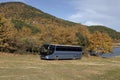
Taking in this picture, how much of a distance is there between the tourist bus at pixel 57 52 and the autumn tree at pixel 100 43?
3002cm

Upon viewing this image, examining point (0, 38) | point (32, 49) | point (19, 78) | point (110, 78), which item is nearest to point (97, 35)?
point (32, 49)

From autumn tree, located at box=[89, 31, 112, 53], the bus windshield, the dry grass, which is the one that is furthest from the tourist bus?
autumn tree, located at box=[89, 31, 112, 53]

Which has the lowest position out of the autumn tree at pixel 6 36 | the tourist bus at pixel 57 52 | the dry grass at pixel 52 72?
the dry grass at pixel 52 72

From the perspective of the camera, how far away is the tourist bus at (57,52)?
49906mm

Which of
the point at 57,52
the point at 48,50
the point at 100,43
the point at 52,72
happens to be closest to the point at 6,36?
the point at 48,50

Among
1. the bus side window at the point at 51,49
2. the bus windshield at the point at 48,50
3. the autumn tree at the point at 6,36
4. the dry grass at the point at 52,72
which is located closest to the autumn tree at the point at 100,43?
the autumn tree at the point at 6,36

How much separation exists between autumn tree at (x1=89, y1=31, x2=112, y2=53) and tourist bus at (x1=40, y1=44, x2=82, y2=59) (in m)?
30.0

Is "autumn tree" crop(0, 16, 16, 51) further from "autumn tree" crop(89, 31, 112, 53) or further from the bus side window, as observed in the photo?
"autumn tree" crop(89, 31, 112, 53)

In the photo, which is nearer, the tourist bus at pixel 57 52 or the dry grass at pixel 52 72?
the dry grass at pixel 52 72

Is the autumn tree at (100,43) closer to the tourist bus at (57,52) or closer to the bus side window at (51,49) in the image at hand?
the tourist bus at (57,52)

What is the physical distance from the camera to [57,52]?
5072 cm

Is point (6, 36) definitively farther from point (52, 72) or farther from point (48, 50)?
point (52, 72)

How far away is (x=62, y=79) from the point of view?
25641 millimetres

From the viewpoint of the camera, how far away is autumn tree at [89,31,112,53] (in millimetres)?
85088
